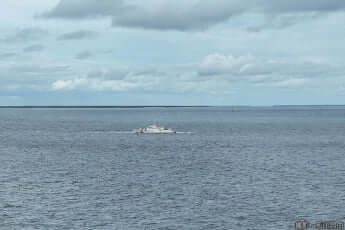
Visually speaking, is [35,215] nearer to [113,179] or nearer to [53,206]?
[53,206]

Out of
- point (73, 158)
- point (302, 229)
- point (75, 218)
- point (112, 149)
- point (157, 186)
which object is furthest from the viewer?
point (112, 149)

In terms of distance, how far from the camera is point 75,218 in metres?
57.7

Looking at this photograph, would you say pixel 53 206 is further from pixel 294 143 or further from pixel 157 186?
pixel 294 143

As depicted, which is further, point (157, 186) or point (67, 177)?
point (67, 177)

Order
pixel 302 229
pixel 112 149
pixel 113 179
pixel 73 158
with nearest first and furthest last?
pixel 302 229, pixel 113 179, pixel 73 158, pixel 112 149

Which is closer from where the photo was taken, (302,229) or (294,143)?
(302,229)

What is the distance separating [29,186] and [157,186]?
65.1 feet

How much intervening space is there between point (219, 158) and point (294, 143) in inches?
2031

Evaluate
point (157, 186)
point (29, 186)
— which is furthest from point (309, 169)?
point (29, 186)

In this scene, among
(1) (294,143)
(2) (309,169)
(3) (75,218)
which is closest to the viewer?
(3) (75,218)

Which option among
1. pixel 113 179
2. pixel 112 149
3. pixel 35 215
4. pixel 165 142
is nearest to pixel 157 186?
pixel 113 179

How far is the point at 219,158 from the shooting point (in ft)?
380

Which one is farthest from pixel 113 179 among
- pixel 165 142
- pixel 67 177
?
pixel 165 142

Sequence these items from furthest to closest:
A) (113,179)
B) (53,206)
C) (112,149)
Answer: (112,149) → (113,179) → (53,206)
